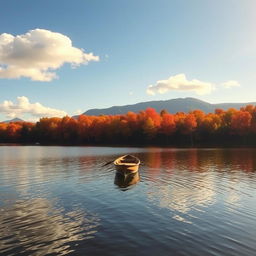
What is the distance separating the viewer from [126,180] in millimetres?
44156

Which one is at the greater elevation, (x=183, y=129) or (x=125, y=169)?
(x=183, y=129)

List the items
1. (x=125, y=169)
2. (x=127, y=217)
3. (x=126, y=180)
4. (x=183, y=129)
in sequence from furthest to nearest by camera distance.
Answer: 1. (x=183, y=129)
2. (x=125, y=169)
3. (x=126, y=180)
4. (x=127, y=217)

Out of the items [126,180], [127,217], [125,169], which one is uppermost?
[125,169]

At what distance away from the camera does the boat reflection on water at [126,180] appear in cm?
4081

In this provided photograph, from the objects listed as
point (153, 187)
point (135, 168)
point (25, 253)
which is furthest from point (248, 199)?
point (25, 253)

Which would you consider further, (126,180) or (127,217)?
(126,180)

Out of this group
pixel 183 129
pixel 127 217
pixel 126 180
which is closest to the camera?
pixel 127 217

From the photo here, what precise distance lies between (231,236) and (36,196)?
865 inches

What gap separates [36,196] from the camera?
107ft

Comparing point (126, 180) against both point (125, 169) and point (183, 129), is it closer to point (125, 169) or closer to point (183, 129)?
point (125, 169)

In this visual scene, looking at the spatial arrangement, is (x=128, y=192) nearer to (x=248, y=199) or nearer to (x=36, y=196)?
(x=36, y=196)

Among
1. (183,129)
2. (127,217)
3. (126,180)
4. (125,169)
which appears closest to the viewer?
(127,217)

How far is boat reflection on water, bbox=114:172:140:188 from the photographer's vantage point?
134 ft

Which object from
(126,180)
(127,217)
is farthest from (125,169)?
(127,217)
